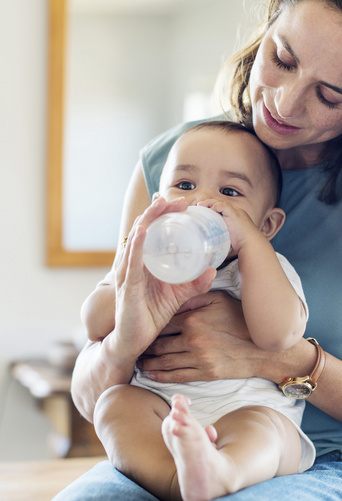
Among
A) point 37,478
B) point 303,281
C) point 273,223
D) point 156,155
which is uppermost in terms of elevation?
point 156,155

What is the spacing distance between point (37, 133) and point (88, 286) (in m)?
0.73

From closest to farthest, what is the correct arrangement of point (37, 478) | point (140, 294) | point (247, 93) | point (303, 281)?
point (140, 294), point (303, 281), point (247, 93), point (37, 478)

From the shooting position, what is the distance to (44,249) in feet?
9.43

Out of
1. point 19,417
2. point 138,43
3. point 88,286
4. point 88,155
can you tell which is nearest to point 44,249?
point 88,286

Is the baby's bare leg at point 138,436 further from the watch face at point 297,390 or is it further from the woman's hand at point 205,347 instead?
the watch face at point 297,390

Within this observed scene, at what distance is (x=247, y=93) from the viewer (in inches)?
57.1

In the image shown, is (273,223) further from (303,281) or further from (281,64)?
(281,64)

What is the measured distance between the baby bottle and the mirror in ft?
6.34

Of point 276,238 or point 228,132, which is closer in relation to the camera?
point 228,132

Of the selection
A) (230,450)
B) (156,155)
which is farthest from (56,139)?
(230,450)

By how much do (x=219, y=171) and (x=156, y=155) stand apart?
0.32 meters

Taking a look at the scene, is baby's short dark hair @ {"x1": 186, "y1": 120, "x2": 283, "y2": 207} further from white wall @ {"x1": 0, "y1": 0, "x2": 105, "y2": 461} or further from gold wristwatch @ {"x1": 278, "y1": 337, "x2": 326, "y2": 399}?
white wall @ {"x1": 0, "y1": 0, "x2": 105, "y2": 461}

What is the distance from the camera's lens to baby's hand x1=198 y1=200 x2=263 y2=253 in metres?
1.11

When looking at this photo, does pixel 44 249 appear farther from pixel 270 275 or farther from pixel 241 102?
pixel 270 275
